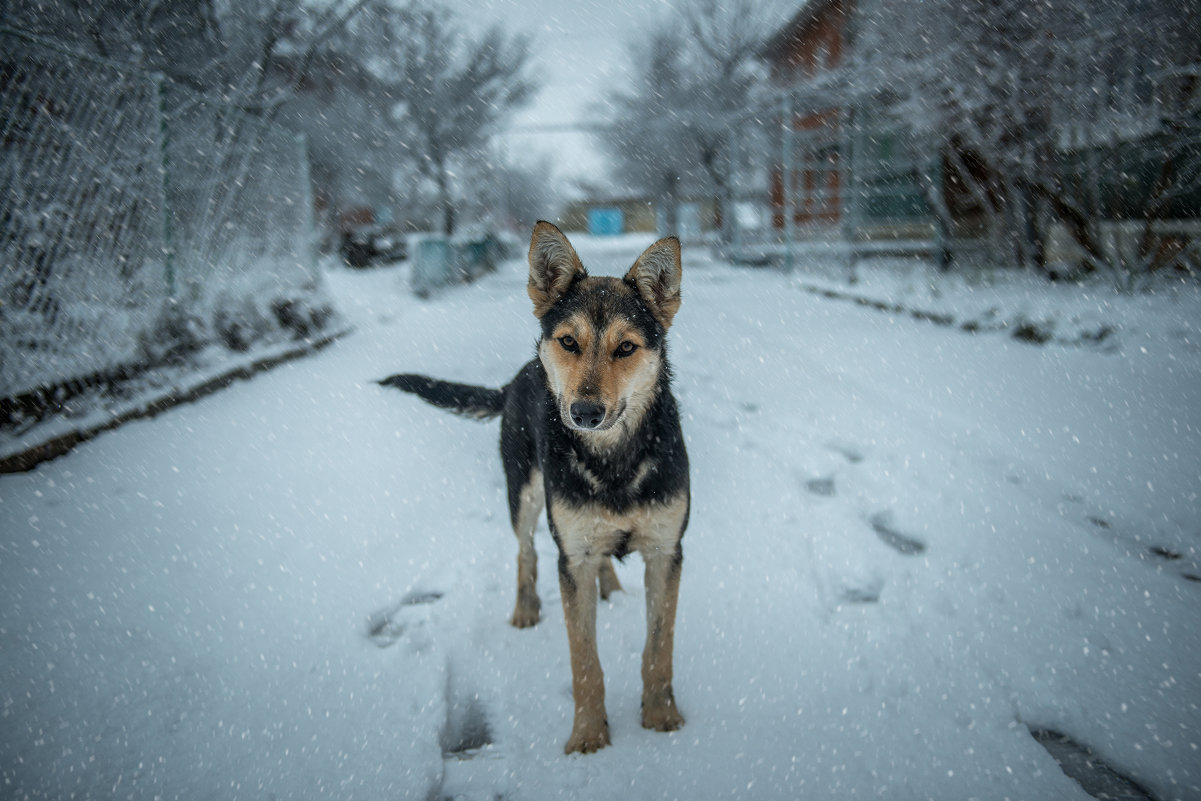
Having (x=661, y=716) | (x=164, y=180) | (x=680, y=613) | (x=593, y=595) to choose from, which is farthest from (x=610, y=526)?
(x=164, y=180)

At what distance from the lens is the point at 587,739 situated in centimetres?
204

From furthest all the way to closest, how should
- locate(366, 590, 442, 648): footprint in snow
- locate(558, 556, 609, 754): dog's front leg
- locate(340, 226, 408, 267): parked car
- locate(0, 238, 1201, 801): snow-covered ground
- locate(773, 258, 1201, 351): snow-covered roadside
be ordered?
1. locate(340, 226, 408, 267): parked car
2. locate(773, 258, 1201, 351): snow-covered roadside
3. locate(366, 590, 442, 648): footprint in snow
4. locate(558, 556, 609, 754): dog's front leg
5. locate(0, 238, 1201, 801): snow-covered ground

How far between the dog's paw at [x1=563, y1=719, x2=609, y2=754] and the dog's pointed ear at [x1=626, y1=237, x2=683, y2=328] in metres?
1.60

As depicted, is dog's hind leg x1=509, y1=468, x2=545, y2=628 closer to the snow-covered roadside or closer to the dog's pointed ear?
the dog's pointed ear

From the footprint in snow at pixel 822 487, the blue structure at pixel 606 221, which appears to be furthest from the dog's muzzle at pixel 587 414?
the blue structure at pixel 606 221

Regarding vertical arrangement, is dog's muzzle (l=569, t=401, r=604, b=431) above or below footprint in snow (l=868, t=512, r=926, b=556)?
above

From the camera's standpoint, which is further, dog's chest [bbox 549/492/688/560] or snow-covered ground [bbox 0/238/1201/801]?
dog's chest [bbox 549/492/688/560]

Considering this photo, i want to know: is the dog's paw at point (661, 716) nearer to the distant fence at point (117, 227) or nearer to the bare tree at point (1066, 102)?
the distant fence at point (117, 227)

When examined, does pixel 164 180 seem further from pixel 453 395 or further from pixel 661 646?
pixel 661 646

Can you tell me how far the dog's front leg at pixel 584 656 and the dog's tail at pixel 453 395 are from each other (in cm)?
135

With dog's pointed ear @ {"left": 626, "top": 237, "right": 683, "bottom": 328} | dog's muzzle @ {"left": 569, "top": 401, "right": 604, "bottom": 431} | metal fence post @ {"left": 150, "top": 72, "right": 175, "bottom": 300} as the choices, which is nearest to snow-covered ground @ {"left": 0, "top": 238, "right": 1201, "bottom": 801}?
dog's muzzle @ {"left": 569, "top": 401, "right": 604, "bottom": 431}

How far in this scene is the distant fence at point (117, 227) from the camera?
4.46 metres

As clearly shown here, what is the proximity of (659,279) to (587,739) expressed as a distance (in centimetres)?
181

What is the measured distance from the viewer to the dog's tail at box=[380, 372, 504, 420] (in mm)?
3266
